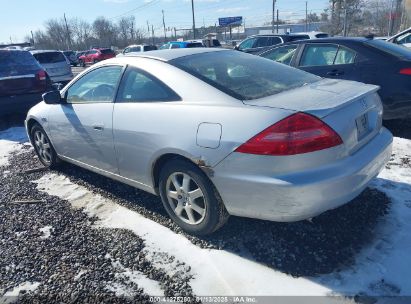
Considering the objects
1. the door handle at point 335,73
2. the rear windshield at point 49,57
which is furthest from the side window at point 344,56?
the rear windshield at point 49,57

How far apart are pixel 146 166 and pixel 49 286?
47.1 inches

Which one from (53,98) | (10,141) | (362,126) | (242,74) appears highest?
(242,74)

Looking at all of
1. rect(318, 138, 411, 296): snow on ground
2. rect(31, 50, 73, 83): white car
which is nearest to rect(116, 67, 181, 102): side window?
rect(318, 138, 411, 296): snow on ground

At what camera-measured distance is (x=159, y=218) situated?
3.51 metres

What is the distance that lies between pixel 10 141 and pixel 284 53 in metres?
5.46

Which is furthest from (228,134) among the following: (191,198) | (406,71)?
(406,71)

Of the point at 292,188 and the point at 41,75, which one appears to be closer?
the point at 292,188

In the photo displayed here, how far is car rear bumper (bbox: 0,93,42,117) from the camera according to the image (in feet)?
25.4

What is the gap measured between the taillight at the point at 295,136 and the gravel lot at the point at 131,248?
90 cm

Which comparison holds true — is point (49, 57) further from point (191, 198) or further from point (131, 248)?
point (191, 198)

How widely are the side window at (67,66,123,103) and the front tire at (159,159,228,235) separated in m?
1.09

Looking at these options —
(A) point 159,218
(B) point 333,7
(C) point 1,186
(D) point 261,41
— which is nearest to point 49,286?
(A) point 159,218

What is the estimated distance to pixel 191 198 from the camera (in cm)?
296

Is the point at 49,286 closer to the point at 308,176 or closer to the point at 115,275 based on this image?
the point at 115,275
